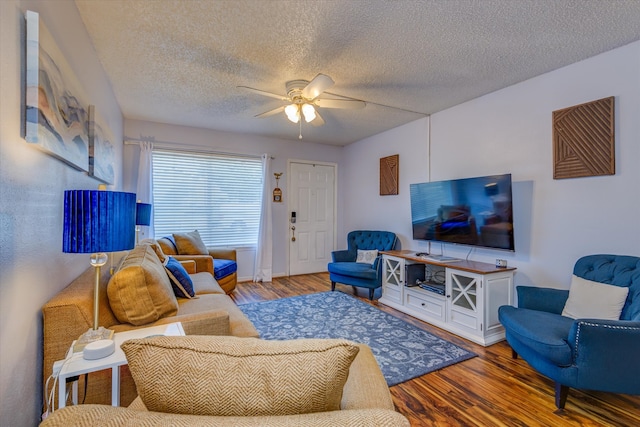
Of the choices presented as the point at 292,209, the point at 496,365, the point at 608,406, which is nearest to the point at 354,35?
the point at 496,365

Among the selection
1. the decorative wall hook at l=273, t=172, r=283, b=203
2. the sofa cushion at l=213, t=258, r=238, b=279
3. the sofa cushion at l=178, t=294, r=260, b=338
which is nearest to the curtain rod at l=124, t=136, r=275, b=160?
the decorative wall hook at l=273, t=172, r=283, b=203

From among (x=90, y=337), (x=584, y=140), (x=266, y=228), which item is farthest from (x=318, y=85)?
(x=266, y=228)

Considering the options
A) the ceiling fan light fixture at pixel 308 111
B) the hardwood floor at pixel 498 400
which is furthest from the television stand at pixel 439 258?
the ceiling fan light fixture at pixel 308 111

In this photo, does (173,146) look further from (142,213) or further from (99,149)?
(99,149)

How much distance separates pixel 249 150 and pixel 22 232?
405 centimetres

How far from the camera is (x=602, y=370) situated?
171 centimetres

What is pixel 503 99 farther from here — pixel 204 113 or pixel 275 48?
pixel 204 113

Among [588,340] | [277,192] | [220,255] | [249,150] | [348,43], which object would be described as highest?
[348,43]

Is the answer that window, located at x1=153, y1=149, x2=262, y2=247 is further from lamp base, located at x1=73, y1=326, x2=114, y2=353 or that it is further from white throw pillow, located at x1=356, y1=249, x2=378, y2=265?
lamp base, located at x1=73, y1=326, x2=114, y2=353

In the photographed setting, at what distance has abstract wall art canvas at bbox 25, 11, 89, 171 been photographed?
120 cm

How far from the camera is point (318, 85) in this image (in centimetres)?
242

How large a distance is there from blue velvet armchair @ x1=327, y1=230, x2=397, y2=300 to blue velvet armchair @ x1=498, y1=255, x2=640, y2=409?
1816mm

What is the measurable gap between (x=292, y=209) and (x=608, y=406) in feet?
14.8

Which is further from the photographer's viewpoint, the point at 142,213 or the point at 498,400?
the point at 142,213
